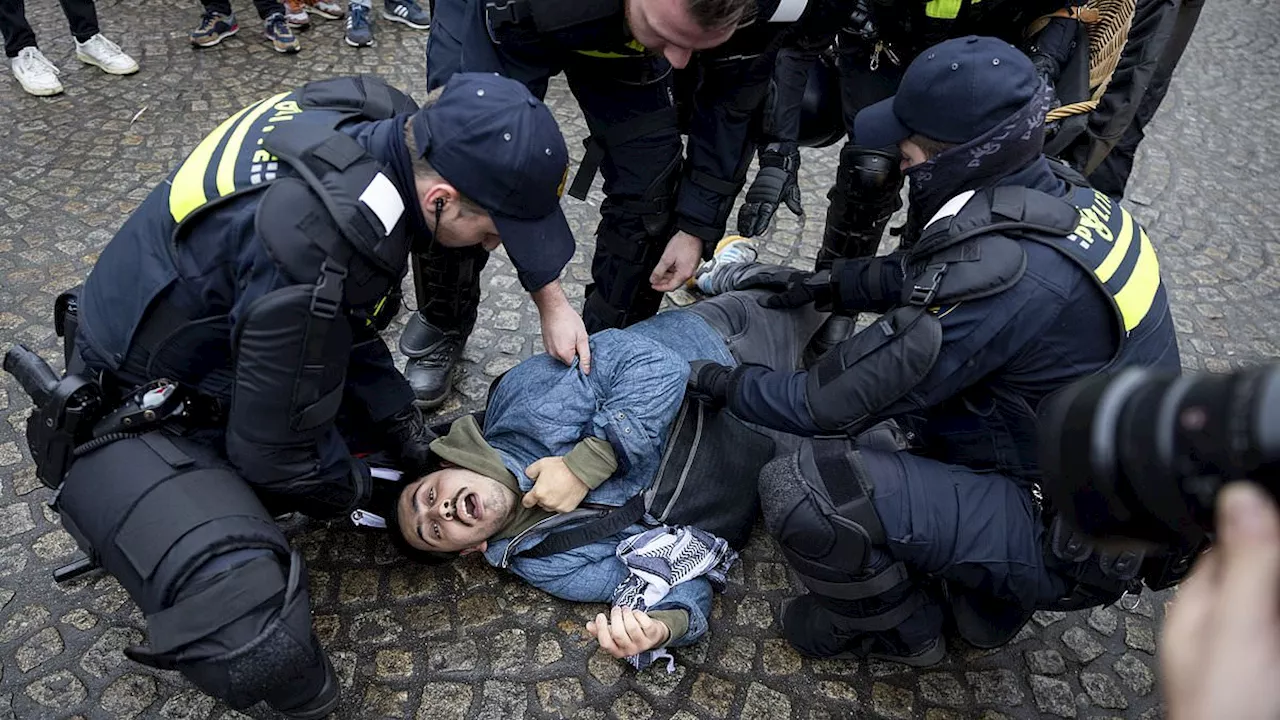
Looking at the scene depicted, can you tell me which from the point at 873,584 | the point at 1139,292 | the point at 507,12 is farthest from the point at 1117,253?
the point at 507,12

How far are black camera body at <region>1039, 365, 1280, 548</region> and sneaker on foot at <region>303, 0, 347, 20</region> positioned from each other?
6324 millimetres

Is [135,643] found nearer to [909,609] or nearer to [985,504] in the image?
[909,609]

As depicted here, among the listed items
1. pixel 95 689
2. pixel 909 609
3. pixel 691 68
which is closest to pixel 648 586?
pixel 909 609

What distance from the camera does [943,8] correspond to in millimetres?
3229

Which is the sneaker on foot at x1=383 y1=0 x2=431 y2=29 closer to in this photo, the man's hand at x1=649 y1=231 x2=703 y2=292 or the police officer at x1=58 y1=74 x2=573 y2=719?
the man's hand at x1=649 y1=231 x2=703 y2=292

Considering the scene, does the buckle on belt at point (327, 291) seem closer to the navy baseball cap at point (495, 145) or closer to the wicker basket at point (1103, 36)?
the navy baseball cap at point (495, 145)

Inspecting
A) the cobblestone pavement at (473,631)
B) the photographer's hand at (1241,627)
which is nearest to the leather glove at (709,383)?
the cobblestone pavement at (473,631)

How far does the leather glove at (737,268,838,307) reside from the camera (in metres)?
3.36

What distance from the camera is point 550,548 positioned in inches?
113

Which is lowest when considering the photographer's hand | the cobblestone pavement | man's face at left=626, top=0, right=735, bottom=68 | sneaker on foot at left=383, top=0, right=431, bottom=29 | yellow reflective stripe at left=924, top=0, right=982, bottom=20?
the cobblestone pavement

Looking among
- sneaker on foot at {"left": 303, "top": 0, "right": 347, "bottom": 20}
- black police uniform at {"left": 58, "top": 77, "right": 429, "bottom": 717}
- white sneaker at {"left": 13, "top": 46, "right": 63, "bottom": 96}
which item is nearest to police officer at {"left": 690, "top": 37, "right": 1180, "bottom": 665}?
black police uniform at {"left": 58, "top": 77, "right": 429, "bottom": 717}

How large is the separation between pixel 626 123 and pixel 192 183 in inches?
58.6

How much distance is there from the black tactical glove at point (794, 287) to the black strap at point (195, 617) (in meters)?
2.16

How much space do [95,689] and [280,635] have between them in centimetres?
80
